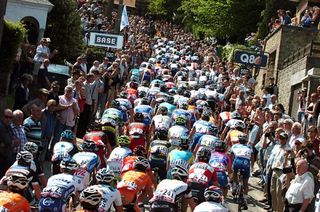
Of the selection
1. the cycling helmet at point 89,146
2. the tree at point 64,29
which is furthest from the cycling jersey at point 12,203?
the tree at point 64,29

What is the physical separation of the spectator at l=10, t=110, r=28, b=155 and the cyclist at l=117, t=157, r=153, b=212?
2.37 metres

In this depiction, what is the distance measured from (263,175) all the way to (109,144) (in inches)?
187

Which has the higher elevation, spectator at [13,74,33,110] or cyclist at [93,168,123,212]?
spectator at [13,74,33,110]

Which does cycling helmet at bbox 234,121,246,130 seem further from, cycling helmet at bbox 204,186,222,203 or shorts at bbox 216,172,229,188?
cycling helmet at bbox 204,186,222,203

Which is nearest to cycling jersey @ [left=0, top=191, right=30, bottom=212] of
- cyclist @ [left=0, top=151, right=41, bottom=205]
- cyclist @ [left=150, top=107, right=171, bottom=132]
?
cyclist @ [left=0, top=151, right=41, bottom=205]

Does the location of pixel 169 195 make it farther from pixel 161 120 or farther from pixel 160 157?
pixel 161 120

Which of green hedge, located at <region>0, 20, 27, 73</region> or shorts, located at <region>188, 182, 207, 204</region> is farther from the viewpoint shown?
green hedge, located at <region>0, 20, 27, 73</region>

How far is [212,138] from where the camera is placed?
1808 cm

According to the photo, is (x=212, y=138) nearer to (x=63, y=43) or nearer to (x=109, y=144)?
(x=109, y=144)

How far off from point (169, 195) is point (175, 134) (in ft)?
18.3

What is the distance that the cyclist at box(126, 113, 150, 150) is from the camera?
18506mm

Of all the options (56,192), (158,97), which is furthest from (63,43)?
(56,192)

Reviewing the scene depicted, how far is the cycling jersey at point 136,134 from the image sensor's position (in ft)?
60.7

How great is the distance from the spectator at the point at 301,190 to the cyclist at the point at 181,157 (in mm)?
2503
